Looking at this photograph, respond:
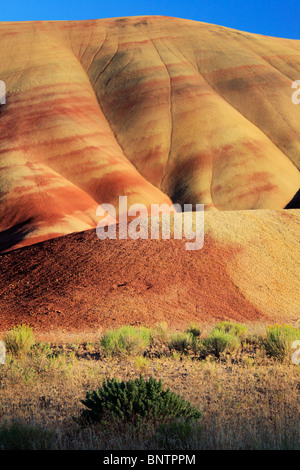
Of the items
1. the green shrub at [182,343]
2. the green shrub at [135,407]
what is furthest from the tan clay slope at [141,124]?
the green shrub at [135,407]

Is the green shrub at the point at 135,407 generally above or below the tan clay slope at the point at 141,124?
below

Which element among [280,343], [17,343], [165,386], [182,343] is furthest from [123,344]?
[280,343]

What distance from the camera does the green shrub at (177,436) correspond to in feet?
19.4

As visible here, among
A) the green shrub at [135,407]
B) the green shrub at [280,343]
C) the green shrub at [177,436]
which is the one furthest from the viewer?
the green shrub at [280,343]

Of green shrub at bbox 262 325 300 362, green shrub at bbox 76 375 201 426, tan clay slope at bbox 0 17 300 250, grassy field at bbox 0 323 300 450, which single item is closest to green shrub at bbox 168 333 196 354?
grassy field at bbox 0 323 300 450

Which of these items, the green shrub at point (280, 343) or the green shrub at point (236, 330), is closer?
the green shrub at point (280, 343)

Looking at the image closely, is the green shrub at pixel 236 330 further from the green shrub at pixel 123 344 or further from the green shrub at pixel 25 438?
the green shrub at pixel 25 438

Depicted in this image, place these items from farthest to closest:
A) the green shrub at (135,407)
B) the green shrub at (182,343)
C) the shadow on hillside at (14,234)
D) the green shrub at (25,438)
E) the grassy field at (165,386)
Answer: the shadow on hillside at (14,234) → the green shrub at (182,343) → the green shrub at (135,407) → the grassy field at (165,386) → the green shrub at (25,438)

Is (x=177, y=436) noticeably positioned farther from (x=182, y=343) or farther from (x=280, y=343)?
(x=182, y=343)

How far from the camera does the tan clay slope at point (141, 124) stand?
57.2 m

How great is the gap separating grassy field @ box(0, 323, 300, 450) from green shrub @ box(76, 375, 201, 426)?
0.16 m

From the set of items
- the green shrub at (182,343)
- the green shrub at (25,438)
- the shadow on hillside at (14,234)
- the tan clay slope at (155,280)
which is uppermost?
the shadow on hillside at (14,234)

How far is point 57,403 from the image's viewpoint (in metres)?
8.23

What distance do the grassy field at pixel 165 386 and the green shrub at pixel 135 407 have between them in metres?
0.16
